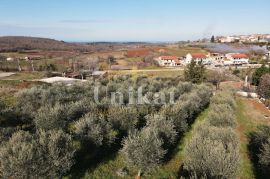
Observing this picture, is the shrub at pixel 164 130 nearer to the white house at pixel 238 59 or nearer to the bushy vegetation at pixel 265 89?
the bushy vegetation at pixel 265 89

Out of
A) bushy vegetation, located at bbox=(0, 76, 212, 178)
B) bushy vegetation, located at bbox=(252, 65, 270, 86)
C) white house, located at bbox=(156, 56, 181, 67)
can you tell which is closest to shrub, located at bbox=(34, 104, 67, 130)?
bushy vegetation, located at bbox=(0, 76, 212, 178)

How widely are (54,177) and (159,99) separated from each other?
22.5 m

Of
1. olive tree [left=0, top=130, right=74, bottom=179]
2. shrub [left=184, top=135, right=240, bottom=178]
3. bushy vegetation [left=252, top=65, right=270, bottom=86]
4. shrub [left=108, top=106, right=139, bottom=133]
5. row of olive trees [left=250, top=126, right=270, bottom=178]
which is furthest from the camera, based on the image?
bushy vegetation [left=252, top=65, right=270, bottom=86]

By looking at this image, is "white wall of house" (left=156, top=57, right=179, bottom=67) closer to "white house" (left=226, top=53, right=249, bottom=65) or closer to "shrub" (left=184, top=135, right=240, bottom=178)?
"white house" (left=226, top=53, right=249, bottom=65)

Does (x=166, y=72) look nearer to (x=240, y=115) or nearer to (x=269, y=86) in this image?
(x=269, y=86)

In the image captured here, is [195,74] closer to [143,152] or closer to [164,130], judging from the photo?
[164,130]

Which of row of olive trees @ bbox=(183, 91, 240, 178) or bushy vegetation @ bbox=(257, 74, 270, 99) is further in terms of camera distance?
bushy vegetation @ bbox=(257, 74, 270, 99)

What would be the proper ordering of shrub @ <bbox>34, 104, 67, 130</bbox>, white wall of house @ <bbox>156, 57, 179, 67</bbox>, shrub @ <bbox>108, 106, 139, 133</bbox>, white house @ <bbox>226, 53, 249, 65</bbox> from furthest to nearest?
1. white house @ <bbox>226, 53, 249, 65</bbox>
2. white wall of house @ <bbox>156, 57, 179, 67</bbox>
3. shrub @ <bbox>108, 106, 139, 133</bbox>
4. shrub @ <bbox>34, 104, 67, 130</bbox>

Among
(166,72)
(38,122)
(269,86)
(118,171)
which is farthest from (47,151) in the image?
(166,72)

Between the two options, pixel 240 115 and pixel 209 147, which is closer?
pixel 209 147

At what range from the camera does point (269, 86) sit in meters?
47.0

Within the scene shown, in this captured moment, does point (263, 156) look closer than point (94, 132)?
Yes

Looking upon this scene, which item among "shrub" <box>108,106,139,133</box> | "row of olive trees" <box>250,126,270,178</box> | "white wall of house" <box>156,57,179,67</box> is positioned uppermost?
"white wall of house" <box>156,57,179,67</box>

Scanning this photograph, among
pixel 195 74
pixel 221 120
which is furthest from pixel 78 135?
pixel 195 74
